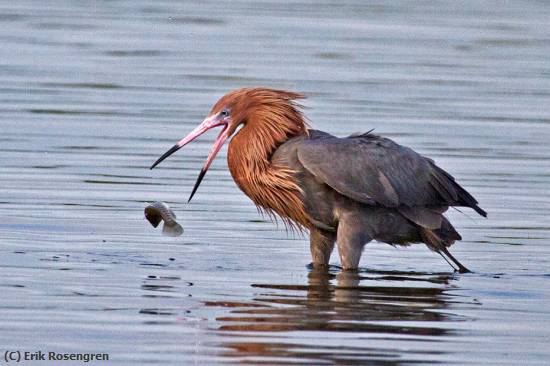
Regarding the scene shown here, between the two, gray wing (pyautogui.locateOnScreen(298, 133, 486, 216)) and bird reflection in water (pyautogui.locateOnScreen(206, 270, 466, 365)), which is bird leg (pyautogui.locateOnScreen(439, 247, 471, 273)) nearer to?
bird reflection in water (pyautogui.locateOnScreen(206, 270, 466, 365))

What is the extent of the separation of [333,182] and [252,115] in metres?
0.89

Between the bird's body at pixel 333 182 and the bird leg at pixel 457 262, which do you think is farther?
the bird leg at pixel 457 262

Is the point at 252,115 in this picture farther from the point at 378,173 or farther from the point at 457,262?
the point at 457,262

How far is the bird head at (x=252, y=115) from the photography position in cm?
1175

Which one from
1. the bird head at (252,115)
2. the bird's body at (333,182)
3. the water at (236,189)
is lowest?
the water at (236,189)

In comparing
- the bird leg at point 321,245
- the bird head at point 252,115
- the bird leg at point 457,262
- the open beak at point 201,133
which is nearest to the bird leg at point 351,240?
the bird leg at point 321,245

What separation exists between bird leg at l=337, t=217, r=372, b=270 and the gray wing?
0.66ft

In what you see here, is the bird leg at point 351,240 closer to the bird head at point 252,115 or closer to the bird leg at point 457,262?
the bird leg at point 457,262

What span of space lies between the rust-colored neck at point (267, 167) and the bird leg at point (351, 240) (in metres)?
0.28

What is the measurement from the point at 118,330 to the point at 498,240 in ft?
14.5

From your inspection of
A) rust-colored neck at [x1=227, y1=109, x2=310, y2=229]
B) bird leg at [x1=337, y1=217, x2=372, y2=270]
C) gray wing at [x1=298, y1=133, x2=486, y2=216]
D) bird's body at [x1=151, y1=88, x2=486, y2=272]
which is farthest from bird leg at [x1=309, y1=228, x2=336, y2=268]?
gray wing at [x1=298, y1=133, x2=486, y2=216]

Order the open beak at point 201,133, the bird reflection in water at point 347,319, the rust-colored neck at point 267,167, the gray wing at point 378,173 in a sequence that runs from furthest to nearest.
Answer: the open beak at point 201,133 → the rust-colored neck at point 267,167 → the gray wing at point 378,173 → the bird reflection in water at point 347,319

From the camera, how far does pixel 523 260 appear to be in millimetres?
11805

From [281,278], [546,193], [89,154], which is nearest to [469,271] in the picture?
[281,278]
